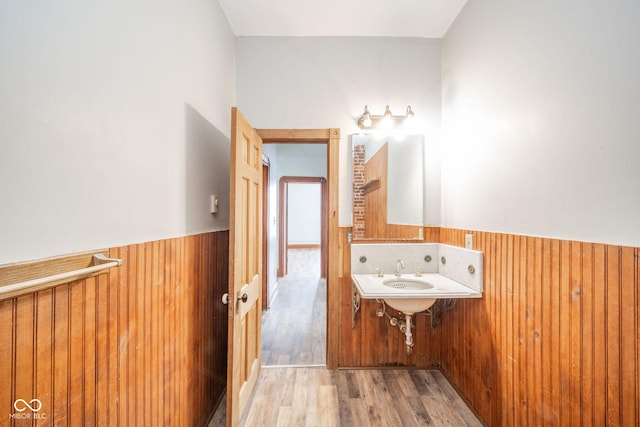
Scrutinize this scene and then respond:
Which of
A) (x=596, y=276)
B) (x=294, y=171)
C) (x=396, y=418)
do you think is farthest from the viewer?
(x=294, y=171)

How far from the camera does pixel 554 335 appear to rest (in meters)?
1.16

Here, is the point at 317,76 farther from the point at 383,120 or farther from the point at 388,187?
the point at 388,187

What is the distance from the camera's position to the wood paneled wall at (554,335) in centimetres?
91

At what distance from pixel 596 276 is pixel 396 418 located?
54.3 inches

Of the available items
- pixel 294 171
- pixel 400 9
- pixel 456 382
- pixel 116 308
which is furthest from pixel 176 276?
pixel 294 171

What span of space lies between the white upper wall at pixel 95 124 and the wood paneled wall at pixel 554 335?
5.65 feet

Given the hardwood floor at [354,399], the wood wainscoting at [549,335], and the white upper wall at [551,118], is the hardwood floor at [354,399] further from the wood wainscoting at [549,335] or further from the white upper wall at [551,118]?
the white upper wall at [551,118]

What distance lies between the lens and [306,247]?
7605 millimetres

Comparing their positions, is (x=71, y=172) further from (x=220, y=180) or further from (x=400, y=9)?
(x=400, y=9)

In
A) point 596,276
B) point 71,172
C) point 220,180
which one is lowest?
point 596,276

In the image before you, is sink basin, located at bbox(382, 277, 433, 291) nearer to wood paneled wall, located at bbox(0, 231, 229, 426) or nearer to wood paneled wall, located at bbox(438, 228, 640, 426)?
wood paneled wall, located at bbox(438, 228, 640, 426)

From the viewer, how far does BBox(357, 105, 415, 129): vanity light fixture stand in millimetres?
2133

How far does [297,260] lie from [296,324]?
11.5ft
